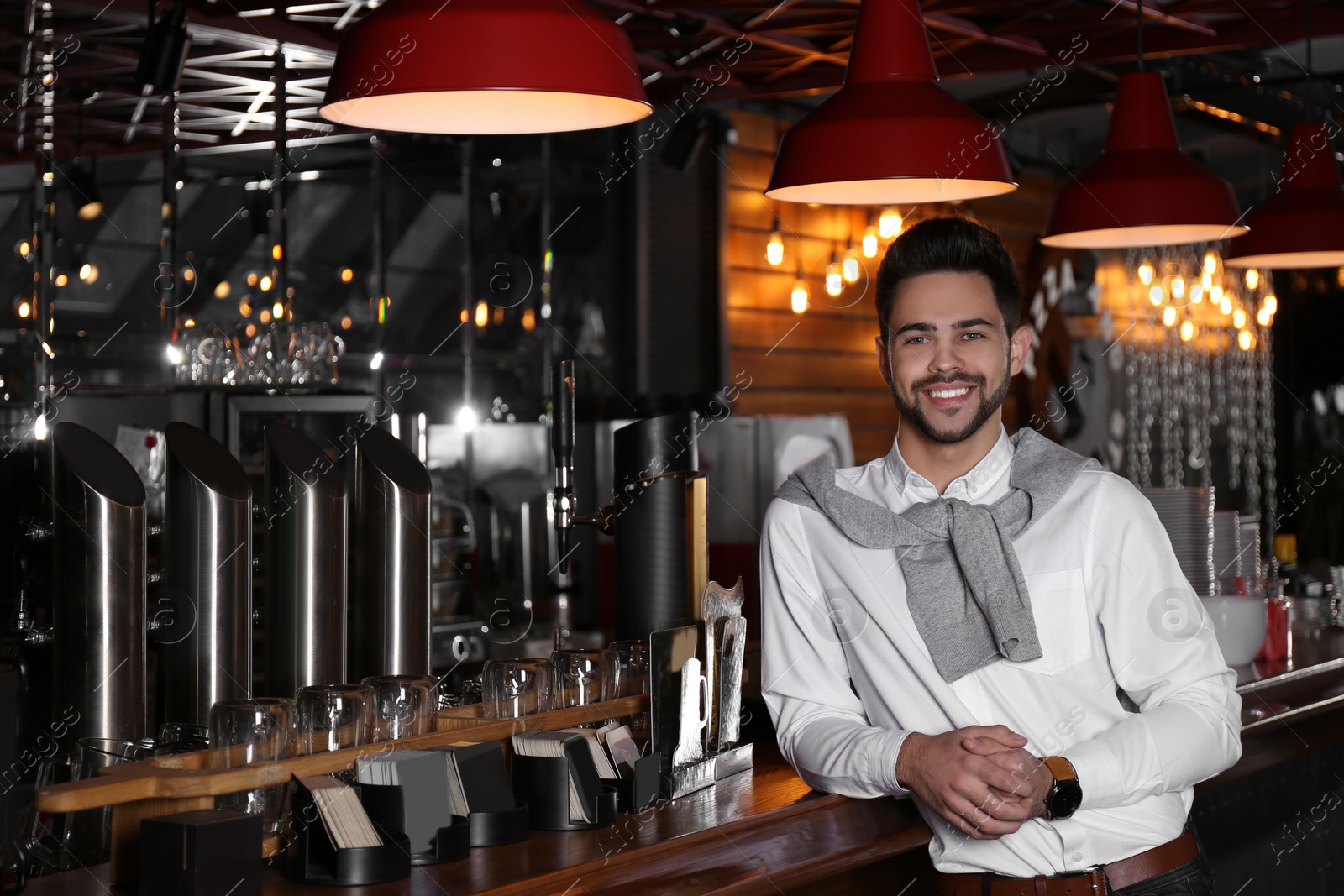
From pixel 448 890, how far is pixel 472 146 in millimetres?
6005

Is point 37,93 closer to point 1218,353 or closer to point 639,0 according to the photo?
point 639,0

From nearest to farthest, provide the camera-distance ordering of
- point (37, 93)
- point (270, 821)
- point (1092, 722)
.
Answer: point (270, 821)
point (1092, 722)
point (37, 93)

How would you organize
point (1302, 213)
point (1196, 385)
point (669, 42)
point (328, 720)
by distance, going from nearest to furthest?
point (328, 720) → point (1302, 213) → point (669, 42) → point (1196, 385)

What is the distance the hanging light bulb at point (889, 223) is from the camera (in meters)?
8.07

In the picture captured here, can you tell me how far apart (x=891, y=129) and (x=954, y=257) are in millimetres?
235

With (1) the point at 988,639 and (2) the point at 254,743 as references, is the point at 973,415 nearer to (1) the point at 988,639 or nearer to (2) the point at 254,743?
(1) the point at 988,639

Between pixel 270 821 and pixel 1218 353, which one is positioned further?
pixel 1218 353

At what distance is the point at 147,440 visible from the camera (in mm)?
3430

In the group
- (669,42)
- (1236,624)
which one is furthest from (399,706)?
(669,42)

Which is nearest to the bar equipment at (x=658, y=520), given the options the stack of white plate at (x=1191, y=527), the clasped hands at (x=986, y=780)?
the clasped hands at (x=986, y=780)

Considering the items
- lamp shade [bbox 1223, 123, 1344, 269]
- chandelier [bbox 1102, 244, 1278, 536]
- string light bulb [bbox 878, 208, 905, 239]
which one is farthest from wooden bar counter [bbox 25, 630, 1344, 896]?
chandelier [bbox 1102, 244, 1278, 536]

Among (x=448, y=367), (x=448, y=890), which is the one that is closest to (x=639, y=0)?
(x=448, y=367)

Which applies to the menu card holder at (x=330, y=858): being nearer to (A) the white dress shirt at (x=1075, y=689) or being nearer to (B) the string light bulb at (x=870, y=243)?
(A) the white dress shirt at (x=1075, y=689)

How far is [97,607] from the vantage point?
1.94m
